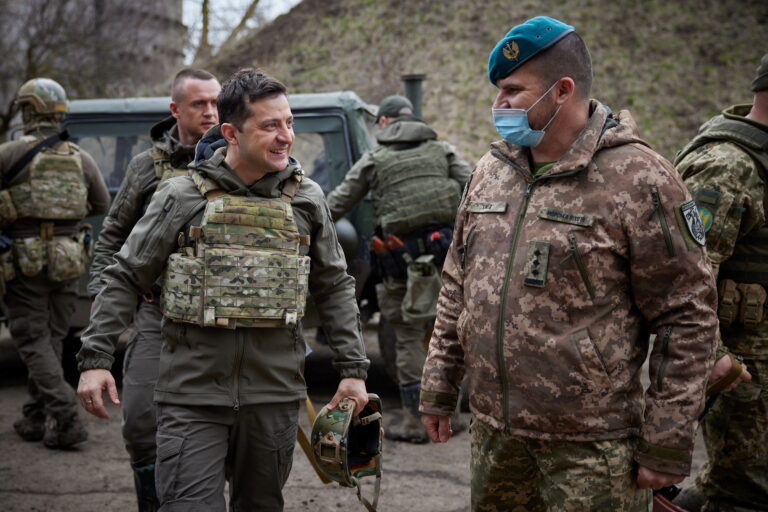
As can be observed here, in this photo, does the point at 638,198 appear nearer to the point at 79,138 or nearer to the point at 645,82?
the point at 79,138

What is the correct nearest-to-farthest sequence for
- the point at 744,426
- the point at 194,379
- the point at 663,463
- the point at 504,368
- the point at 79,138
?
the point at 663,463, the point at 504,368, the point at 194,379, the point at 744,426, the point at 79,138

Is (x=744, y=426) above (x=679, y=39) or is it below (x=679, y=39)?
below

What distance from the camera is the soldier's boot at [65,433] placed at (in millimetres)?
5559

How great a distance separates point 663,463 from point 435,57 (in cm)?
1709

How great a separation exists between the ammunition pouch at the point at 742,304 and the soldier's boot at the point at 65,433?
4.08m

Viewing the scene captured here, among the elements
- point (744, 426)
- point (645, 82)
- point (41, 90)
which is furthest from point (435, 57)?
point (744, 426)

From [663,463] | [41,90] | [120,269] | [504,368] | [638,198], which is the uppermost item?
[41,90]

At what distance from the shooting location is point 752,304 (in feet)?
11.4

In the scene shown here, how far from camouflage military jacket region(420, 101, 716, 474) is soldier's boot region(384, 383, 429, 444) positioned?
3.37m

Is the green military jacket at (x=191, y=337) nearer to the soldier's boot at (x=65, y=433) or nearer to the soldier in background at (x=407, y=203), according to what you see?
the soldier in background at (x=407, y=203)

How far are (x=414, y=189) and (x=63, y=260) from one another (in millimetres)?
2371

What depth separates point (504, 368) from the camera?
2584 millimetres

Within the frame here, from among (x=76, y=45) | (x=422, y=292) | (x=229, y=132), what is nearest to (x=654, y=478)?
(x=229, y=132)

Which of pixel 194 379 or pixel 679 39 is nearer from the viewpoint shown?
pixel 194 379
